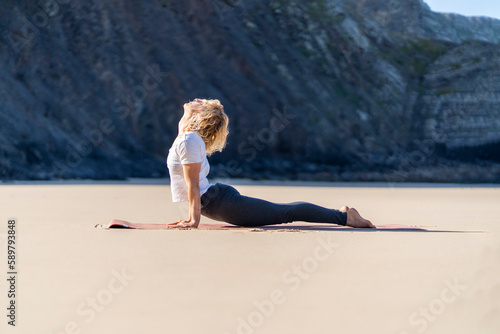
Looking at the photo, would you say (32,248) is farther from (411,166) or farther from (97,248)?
(411,166)

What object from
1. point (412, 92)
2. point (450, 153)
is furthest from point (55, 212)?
point (412, 92)

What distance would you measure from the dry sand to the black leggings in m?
0.37

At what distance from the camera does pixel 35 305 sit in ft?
11.7

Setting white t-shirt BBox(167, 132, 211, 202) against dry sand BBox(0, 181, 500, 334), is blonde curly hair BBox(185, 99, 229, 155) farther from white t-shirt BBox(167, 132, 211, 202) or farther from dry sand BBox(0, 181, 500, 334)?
dry sand BBox(0, 181, 500, 334)

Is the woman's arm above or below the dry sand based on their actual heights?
above

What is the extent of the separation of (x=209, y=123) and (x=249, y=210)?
3.23 feet

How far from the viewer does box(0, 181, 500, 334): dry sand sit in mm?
3312

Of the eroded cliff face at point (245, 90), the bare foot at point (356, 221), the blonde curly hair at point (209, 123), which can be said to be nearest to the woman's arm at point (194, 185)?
the blonde curly hair at point (209, 123)

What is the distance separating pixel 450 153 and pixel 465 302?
3248cm

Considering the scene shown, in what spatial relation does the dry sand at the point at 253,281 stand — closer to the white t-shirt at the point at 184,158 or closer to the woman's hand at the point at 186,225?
the woman's hand at the point at 186,225

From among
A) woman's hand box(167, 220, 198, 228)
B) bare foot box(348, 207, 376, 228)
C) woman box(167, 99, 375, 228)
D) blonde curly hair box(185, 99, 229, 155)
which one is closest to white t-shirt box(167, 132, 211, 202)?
woman box(167, 99, 375, 228)

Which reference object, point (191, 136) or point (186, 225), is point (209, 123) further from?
point (186, 225)

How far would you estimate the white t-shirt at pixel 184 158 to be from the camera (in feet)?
22.7

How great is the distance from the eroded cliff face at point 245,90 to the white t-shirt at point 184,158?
16.8 m
